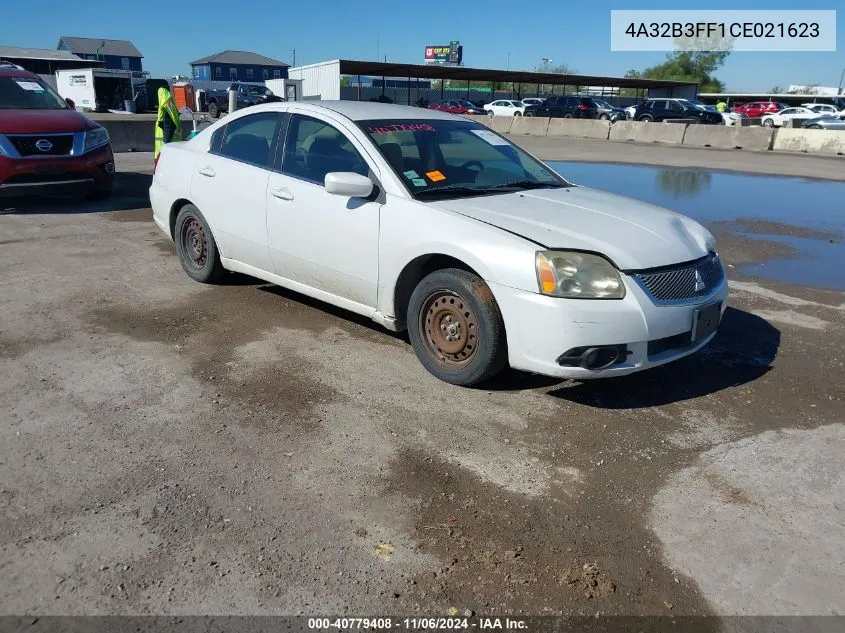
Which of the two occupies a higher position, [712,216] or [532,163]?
[532,163]

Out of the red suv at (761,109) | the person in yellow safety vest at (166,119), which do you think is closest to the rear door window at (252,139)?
the person in yellow safety vest at (166,119)

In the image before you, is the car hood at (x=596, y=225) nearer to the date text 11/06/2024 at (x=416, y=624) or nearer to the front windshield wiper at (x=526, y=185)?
the front windshield wiper at (x=526, y=185)

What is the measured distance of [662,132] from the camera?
28297mm

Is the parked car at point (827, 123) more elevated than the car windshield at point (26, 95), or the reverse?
the parked car at point (827, 123)

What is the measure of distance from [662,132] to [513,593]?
1121 inches

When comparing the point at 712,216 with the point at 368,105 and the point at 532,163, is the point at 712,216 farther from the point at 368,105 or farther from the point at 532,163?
the point at 368,105

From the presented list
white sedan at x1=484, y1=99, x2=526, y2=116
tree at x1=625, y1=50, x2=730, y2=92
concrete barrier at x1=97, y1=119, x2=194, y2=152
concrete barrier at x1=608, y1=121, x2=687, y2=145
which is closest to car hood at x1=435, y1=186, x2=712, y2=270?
concrete barrier at x1=97, y1=119, x2=194, y2=152

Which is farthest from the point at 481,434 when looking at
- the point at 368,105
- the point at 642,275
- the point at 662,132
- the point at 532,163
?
the point at 662,132

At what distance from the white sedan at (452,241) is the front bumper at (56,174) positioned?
4236mm

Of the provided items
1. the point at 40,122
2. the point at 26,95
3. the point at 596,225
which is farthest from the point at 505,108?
the point at 596,225

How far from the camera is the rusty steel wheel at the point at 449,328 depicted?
4.25 meters

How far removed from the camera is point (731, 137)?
26016mm

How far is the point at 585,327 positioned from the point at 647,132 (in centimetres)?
2730

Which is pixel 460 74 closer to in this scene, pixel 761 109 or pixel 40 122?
pixel 761 109
